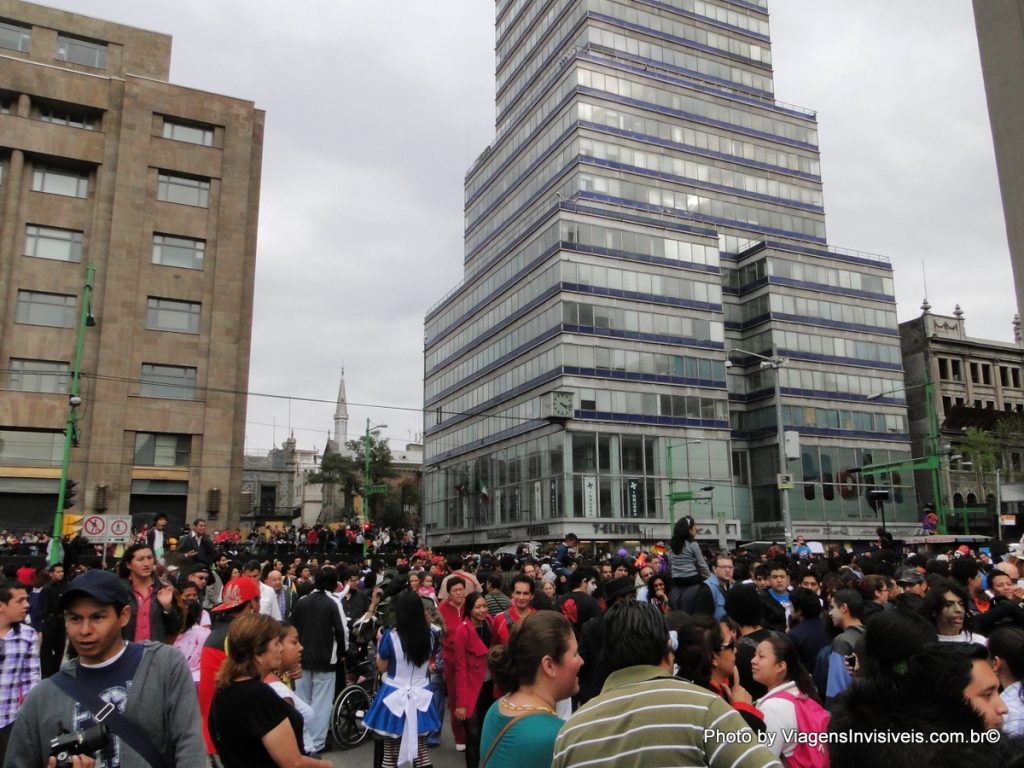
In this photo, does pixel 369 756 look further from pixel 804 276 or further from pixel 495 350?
pixel 804 276

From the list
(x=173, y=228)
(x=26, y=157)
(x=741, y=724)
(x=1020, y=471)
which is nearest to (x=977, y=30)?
(x=741, y=724)

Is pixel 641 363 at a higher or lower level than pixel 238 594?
higher

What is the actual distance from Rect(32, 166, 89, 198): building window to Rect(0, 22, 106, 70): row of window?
7802mm

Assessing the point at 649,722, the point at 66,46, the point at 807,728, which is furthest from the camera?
the point at 66,46

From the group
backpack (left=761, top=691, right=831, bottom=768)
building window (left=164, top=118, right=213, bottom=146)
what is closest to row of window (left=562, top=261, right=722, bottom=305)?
building window (left=164, top=118, right=213, bottom=146)

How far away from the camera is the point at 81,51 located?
158 ft

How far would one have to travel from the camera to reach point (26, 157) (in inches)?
1748

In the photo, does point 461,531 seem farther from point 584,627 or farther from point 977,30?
point 584,627

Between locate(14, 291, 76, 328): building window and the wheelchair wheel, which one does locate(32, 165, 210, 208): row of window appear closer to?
locate(14, 291, 76, 328): building window

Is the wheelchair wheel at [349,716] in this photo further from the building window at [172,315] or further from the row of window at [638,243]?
the row of window at [638,243]

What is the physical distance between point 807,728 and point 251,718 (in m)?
3.13

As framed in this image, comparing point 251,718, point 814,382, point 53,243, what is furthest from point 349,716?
point 814,382

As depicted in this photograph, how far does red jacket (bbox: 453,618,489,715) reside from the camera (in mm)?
8148

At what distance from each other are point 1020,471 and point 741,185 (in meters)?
33.1
